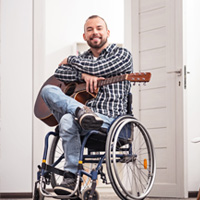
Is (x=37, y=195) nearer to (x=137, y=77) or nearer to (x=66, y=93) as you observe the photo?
(x=66, y=93)

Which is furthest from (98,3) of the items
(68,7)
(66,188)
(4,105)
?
(66,188)

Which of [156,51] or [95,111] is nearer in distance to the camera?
[95,111]

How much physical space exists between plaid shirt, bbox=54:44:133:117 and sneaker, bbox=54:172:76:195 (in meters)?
0.43

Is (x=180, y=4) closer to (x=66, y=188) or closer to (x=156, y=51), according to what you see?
(x=156, y=51)

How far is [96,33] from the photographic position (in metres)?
2.81

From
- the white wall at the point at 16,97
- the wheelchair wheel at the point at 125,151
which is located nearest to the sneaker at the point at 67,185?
the wheelchair wheel at the point at 125,151

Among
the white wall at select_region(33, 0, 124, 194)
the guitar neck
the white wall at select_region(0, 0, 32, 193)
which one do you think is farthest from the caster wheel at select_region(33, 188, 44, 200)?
the white wall at select_region(33, 0, 124, 194)

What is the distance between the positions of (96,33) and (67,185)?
948 mm

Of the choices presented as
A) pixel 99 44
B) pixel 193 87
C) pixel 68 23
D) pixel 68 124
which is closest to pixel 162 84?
pixel 193 87

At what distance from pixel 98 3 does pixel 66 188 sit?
157 inches

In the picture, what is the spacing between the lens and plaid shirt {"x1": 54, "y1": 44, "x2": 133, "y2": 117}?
8.73 ft

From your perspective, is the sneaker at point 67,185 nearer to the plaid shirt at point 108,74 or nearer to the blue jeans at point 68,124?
the blue jeans at point 68,124

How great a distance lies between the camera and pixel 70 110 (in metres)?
2.50

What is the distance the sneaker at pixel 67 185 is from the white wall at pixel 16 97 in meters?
1.52
